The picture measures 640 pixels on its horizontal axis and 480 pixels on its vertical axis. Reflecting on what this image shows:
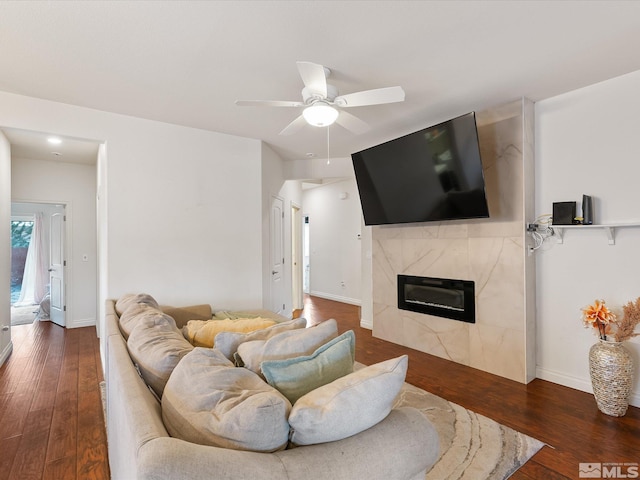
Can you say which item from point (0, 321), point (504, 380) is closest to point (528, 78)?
Result: point (504, 380)

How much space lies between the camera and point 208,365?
116cm

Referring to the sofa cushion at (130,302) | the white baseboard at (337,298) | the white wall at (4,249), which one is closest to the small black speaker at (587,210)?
the sofa cushion at (130,302)

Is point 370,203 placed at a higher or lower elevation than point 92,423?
higher

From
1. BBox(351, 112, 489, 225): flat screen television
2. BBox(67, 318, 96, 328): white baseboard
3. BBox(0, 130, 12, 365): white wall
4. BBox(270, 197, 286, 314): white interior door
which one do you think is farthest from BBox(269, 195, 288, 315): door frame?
BBox(67, 318, 96, 328): white baseboard

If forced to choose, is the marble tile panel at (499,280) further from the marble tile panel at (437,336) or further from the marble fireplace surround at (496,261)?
the marble tile panel at (437,336)

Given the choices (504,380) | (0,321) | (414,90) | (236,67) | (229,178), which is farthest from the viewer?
(229,178)

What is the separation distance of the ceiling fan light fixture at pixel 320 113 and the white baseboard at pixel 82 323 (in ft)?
16.3

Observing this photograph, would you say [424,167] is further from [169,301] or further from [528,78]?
[169,301]

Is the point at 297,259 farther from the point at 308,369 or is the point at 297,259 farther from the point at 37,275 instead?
the point at 37,275

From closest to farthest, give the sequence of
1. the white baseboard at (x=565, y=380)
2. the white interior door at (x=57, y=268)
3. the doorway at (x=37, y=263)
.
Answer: the white baseboard at (x=565, y=380) < the white interior door at (x=57, y=268) < the doorway at (x=37, y=263)

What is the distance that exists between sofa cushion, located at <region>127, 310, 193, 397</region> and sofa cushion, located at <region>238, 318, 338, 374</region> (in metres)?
0.28

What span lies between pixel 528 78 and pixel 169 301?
377cm

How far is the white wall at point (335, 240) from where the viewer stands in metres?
6.65

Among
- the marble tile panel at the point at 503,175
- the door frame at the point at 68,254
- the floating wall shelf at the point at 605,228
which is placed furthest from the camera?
the door frame at the point at 68,254
